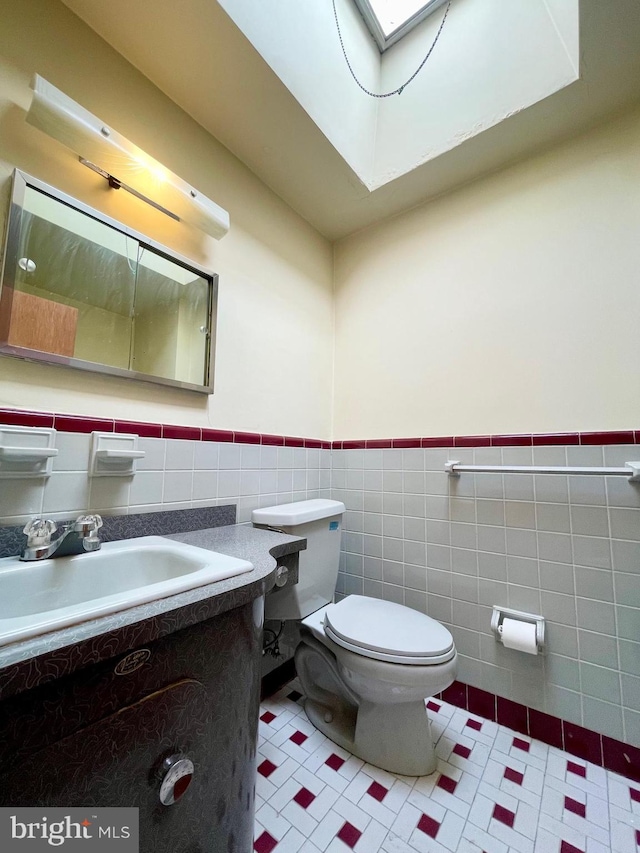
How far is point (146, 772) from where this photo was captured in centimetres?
52

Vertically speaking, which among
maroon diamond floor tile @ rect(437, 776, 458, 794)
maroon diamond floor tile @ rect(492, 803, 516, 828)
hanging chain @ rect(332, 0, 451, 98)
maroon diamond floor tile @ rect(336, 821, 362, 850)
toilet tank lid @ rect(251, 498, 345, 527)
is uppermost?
hanging chain @ rect(332, 0, 451, 98)

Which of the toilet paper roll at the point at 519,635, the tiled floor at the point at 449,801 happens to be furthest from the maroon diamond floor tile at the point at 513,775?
the toilet paper roll at the point at 519,635

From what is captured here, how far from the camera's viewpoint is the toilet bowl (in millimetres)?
974

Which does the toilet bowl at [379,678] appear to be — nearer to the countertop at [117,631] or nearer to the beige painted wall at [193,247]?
the countertop at [117,631]

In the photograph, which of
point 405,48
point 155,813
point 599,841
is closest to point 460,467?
point 599,841

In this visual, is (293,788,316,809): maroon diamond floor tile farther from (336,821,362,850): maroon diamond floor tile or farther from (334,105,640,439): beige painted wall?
(334,105,640,439): beige painted wall

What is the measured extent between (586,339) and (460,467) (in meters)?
0.63

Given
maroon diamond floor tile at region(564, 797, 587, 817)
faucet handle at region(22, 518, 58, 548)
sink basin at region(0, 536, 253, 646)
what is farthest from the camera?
maroon diamond floor tile at region(564, 797, 587, 817)

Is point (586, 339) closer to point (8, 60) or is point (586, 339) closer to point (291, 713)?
point (291, 713)

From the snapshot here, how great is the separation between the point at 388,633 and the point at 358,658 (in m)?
0.13

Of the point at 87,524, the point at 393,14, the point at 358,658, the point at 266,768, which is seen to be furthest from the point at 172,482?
the point at 393,14

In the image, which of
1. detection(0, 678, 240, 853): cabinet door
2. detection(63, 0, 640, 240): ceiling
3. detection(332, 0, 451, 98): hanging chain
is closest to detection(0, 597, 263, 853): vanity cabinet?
detection(0, 678, 240, 853): cabinet door

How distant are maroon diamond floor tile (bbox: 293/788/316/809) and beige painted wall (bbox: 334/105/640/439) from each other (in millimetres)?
1274

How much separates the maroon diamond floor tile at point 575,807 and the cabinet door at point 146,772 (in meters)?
0.94
